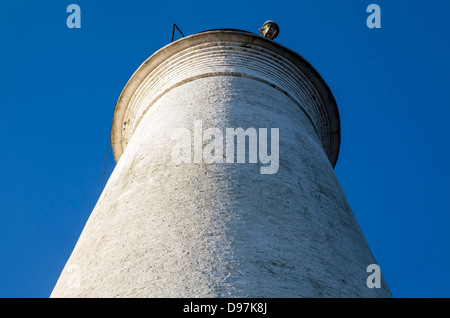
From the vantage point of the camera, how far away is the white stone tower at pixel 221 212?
3.81 metres

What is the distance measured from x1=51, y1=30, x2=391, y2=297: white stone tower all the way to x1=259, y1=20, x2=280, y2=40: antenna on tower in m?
1.90

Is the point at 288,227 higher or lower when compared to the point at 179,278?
higher

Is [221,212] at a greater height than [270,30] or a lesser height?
lesser

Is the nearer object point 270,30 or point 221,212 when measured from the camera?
point 221,212

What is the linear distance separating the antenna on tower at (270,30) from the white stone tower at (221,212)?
1902 mm

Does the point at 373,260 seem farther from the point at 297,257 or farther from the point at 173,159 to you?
the point at 173,159

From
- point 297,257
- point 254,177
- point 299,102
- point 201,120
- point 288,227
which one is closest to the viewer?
point 297,257

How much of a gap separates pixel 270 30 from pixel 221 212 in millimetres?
5110

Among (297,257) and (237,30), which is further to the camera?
(237,30)

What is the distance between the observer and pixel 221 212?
14.1 ft

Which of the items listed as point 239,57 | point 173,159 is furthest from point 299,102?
point 173,159

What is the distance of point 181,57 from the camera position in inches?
298
